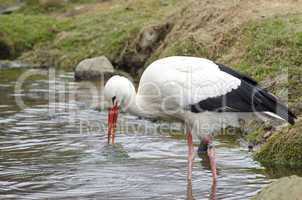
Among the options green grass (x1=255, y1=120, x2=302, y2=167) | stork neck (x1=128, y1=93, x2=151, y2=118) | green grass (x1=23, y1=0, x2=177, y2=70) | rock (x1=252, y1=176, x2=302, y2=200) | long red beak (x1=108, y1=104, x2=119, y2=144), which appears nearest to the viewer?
rock (x1=252, y1=176, x2=302, y2=200)

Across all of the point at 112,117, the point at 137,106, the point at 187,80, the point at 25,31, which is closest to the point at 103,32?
the point at 25,31

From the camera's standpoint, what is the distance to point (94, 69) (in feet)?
54.6

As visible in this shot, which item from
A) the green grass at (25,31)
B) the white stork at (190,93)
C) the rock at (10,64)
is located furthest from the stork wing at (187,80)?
the green grass at (25,31)

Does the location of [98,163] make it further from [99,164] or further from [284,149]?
[284,149]

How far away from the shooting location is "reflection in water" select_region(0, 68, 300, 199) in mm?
8000

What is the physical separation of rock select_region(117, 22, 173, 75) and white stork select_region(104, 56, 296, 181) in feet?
27.7

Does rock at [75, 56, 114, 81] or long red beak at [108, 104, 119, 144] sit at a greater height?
rock at [75, 56, 114, 81]

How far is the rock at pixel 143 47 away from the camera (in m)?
17.0

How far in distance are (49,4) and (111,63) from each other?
940cm

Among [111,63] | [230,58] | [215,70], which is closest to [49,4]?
[111,63]

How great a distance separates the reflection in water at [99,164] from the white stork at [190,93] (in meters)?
0.43

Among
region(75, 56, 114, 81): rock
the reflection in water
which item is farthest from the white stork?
region(75, 56, 114, 81): rock

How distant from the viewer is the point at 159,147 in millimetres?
10320

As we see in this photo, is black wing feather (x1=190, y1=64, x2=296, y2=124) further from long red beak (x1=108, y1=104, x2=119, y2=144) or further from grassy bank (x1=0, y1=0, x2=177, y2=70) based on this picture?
grassy bank (x1=0, y1=0, x2=177, y2=70)
